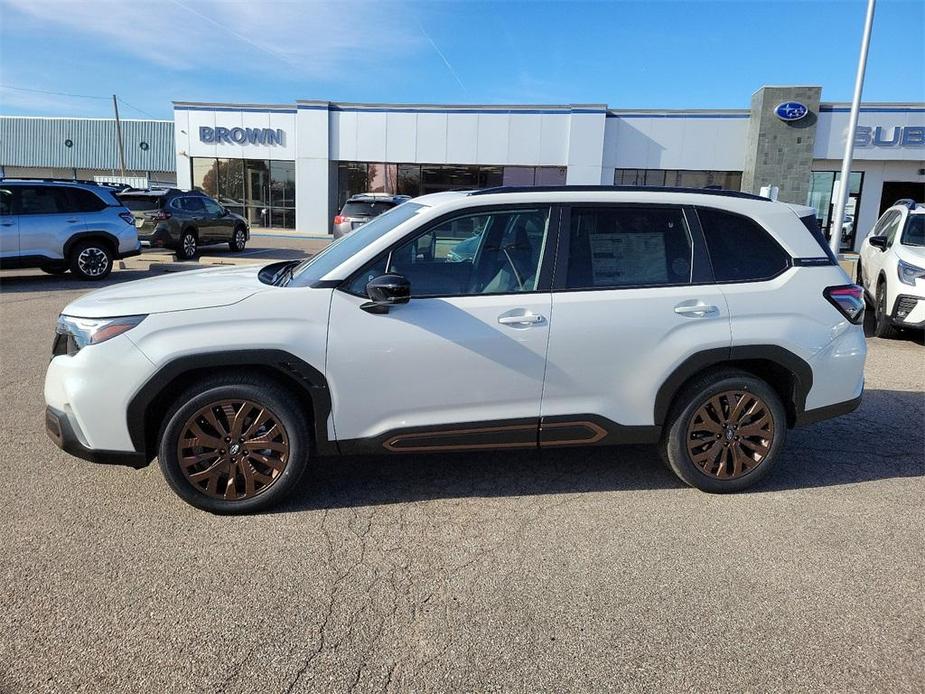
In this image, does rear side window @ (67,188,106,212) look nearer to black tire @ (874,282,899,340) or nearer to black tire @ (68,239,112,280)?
black tire @ (68,239,112,280)

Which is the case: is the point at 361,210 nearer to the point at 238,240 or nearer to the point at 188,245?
the point at 188,245

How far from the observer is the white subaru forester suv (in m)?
3.54

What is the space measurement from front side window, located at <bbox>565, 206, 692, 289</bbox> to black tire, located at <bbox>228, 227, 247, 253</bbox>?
16.4 metres

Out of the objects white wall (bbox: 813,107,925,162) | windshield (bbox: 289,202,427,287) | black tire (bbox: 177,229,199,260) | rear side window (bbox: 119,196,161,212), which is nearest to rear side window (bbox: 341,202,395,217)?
black tire (bbox: 177,229,199,260)

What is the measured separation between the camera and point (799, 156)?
82.0 feet

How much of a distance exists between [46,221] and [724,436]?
38.9 feet

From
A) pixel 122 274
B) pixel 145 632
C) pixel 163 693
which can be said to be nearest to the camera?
pixel 163 693

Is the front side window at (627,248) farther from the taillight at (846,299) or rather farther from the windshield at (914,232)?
the windshield at (914,232)

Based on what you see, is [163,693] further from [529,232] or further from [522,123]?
[522,123]

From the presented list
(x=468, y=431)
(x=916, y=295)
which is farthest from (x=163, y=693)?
(x=916, y=295)

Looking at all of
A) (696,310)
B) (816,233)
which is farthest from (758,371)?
(816,233)

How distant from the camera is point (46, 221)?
11.7 metres

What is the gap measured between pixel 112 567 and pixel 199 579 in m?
0.44

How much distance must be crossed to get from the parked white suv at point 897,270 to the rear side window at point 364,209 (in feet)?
31.9
